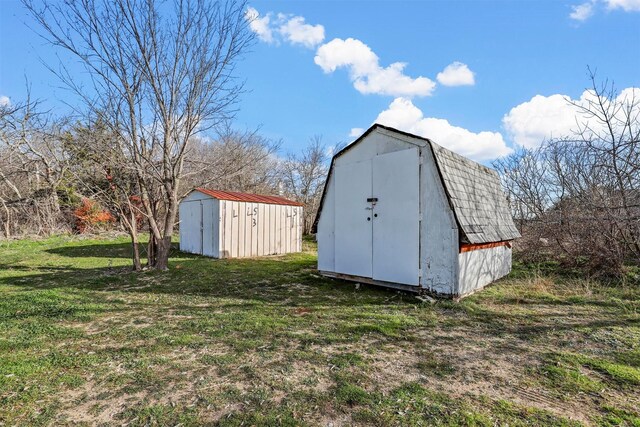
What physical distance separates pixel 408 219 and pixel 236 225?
7034mm

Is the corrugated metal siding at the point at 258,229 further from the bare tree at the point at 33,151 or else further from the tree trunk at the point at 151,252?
the bare tree at the point at 33,151

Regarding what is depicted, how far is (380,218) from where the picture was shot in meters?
5.76

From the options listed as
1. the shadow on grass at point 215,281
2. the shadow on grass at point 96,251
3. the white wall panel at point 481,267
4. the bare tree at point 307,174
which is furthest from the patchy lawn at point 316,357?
the bare tree at point 307,174

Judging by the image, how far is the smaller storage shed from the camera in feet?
34.7

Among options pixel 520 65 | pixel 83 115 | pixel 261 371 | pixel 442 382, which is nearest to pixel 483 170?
pixel 520 65

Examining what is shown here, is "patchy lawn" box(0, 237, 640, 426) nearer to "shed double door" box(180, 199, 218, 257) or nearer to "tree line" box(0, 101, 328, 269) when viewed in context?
"tree line" box(0, 101, 328, 269)

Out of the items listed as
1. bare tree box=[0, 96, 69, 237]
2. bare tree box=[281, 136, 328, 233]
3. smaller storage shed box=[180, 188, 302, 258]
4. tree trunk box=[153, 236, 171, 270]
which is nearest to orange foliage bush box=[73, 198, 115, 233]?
smaller storage shed box=[180, 188, 302, 258]

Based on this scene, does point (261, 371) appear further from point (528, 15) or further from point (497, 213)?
point (528, 15)

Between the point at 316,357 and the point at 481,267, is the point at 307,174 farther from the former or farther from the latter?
the point at 316,357

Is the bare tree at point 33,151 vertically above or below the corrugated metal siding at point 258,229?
above

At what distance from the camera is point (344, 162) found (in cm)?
645

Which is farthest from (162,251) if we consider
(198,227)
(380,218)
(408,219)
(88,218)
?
(88,218)

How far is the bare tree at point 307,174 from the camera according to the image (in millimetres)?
21234

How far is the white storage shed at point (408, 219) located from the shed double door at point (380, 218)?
0.06ft
